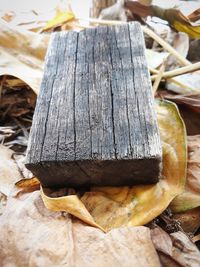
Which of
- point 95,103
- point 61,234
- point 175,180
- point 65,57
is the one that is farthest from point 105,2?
point 61,234

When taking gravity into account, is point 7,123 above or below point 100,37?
below

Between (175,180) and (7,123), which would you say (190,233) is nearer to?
(175,180)

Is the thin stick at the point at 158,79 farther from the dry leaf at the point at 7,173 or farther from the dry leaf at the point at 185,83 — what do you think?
the dry leaf at the point at 7,173

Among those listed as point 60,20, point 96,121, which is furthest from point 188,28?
point 96,121

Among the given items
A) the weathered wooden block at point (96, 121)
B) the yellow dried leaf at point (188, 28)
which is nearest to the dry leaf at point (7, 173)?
the weathered wooden block at point (96, 121)

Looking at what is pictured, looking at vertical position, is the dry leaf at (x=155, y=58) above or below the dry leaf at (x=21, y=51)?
below

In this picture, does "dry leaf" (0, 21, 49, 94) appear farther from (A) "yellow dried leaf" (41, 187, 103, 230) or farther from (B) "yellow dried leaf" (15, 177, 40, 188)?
(A) "yellow dried leaf" (41, 187, 103, 230)
